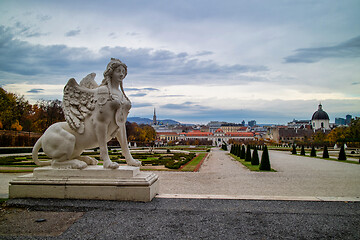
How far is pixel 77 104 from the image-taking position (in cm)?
608

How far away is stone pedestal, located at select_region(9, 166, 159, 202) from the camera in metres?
5.61

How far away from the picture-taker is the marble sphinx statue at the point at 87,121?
5.94m

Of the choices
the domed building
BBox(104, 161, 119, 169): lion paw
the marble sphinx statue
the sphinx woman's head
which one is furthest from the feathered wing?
the domed building

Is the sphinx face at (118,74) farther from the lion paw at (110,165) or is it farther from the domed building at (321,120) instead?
the domed building at (321,120)

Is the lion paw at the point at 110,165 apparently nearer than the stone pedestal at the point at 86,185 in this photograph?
No

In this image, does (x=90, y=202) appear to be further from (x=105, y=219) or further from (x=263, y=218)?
(x=263, y=218)

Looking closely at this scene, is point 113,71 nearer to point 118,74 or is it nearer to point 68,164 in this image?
point 118,74

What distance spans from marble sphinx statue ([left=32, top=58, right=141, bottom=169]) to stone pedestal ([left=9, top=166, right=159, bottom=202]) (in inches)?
7.9

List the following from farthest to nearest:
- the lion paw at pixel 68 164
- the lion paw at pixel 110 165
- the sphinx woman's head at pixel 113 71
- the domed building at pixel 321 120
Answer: the domed building at pixel 321 120 < the sphinx woman's head at pixel 113 71 < the lion paw at pixel 68 164 < the lion paw at pixel 110 165

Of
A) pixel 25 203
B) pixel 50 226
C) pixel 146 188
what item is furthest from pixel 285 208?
pixel 25 203

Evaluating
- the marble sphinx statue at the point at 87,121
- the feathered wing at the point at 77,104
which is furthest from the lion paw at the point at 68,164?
→ the feathered wing at the point at 77,104

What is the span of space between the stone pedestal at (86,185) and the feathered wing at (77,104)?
3.38 ft

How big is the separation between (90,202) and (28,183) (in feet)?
4.90

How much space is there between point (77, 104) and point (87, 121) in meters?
0.46
